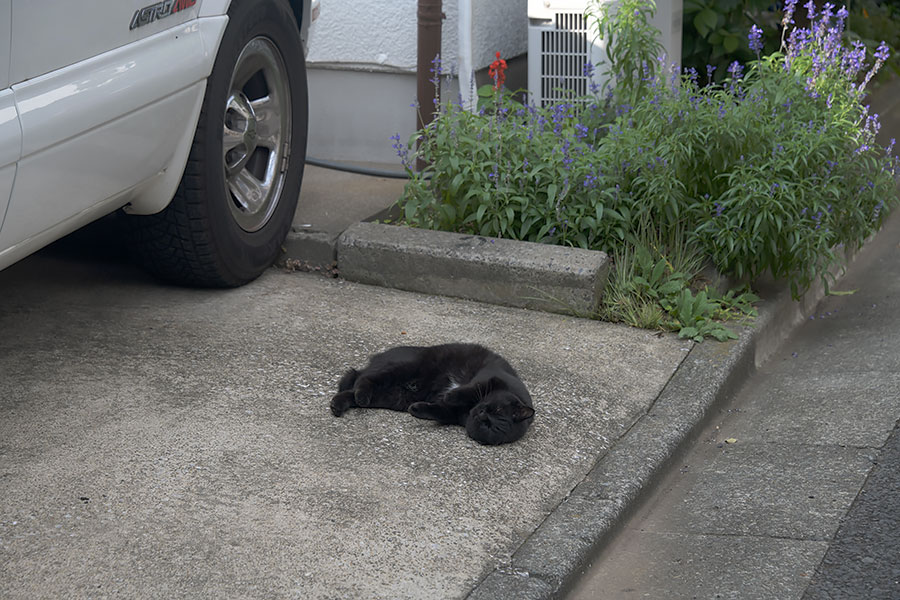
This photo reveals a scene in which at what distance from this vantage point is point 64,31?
116 inches

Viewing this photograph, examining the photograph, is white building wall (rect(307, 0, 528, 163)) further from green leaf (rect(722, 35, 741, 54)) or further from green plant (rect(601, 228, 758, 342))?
green plant (rect(601, 228, 758, 342))

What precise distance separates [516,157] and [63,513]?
2.44 meters

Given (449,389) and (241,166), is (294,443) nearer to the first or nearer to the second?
(449,389)

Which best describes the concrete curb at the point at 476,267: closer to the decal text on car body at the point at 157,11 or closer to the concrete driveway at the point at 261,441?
the concrete driveway at the point at 261,441

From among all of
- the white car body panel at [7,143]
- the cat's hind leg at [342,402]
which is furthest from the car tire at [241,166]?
the white car body panel at [7,143]

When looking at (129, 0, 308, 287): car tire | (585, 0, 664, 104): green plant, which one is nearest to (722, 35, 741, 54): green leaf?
(585, 0, 664, 104): green plant

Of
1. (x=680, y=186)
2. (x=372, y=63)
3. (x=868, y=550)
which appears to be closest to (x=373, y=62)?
(x=372, y=63)

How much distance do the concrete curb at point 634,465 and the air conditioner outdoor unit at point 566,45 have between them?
1547 millimetres

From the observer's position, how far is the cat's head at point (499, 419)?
3.16 meters

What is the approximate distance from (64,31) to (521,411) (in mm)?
1700

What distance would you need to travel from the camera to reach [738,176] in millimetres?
4293

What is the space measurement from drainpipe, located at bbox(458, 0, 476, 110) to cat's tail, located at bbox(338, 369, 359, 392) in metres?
2.40

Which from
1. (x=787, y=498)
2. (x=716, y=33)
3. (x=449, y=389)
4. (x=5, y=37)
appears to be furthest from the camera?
(x=716, y=33)

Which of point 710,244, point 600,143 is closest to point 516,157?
point 600,143
